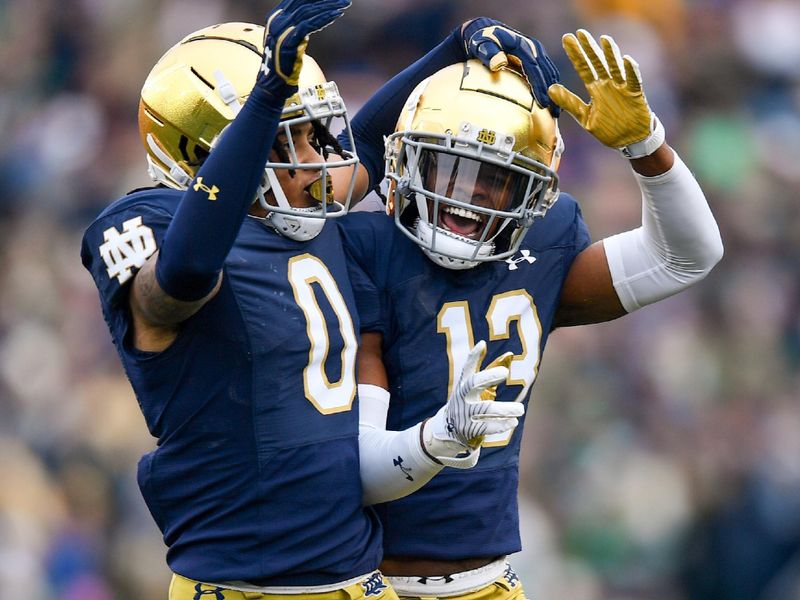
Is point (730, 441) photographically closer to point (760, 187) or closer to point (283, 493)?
point (760, 187)

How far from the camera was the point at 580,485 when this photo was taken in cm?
568

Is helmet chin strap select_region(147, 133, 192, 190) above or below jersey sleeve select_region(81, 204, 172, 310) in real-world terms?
above

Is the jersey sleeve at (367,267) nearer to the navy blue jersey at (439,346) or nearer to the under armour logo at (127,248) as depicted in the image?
the navy blue jersey at (439,346)

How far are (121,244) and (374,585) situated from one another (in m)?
0.84

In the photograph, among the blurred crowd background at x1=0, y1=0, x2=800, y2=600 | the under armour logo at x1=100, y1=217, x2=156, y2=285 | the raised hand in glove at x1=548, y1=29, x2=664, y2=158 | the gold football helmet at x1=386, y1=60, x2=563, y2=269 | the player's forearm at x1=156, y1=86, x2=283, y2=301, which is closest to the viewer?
the player's forearm at x1=156, y1=86, x2=283, y2=301

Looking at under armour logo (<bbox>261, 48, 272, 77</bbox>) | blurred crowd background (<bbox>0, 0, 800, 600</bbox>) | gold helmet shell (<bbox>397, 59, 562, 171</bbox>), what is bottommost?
blurred crowd background (<bbox>0, 0, 800, 600</bbox>)

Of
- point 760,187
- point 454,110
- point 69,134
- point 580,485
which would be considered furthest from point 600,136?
point 69,134

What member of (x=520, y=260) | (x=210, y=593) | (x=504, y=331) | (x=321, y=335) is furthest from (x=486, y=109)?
(x=210, y=593)

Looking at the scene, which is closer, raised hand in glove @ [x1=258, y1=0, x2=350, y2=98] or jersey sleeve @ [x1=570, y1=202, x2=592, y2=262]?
raised hand in glove @ [x1=258, y1=0, x2=350, y2=98]

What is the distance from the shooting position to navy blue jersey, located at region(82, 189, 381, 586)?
8.98 feet

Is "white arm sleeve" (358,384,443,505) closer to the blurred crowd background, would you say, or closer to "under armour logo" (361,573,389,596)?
"under armour logo" (361,573,389,596)

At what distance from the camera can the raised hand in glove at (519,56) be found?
3.10 meters

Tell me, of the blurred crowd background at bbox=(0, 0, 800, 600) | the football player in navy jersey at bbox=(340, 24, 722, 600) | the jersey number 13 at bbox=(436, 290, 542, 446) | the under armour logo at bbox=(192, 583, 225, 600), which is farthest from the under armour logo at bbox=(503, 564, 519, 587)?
the blurred crowd background at bbox=(0, 0, 800, 600)

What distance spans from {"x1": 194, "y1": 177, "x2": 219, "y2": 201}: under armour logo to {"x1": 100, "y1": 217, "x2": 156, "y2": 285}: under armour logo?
20 cm
